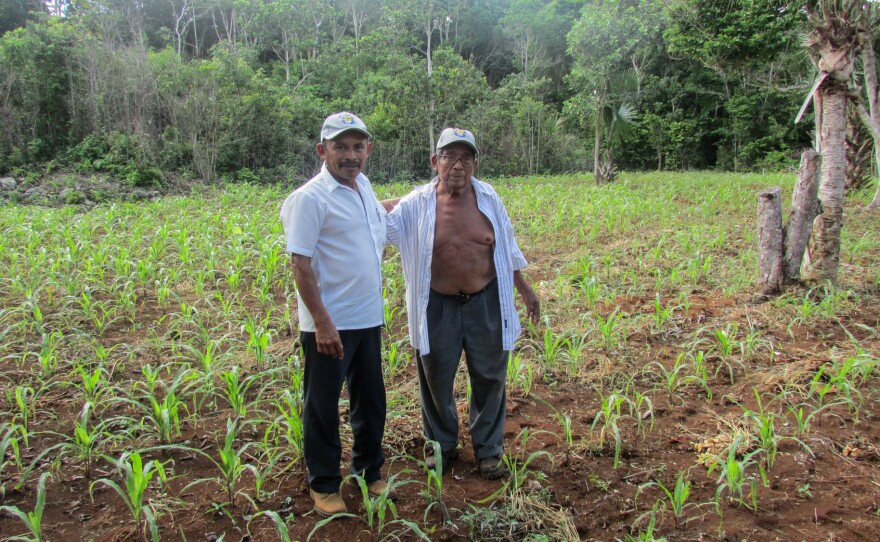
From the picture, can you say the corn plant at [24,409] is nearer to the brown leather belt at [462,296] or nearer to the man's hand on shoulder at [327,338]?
the man's hand on shoulder at [327,338]

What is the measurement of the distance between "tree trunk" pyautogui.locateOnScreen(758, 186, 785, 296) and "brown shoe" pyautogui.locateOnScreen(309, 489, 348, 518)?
437 cm

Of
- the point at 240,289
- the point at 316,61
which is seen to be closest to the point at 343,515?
the point at 240,289

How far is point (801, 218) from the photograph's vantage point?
5160 mm

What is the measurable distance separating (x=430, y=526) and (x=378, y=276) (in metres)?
1.05

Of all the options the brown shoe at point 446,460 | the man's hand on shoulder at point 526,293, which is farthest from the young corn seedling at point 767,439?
the brown shoe at point 446,460

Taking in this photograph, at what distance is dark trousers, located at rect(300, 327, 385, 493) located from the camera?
228 centimetres

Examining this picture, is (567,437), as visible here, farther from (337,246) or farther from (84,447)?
(84,447)

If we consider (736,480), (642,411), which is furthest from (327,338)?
(642,411)

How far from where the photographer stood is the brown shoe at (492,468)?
269 centimetres

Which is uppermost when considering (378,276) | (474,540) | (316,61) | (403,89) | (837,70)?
(316,61)

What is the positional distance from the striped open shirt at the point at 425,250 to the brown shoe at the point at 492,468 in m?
0.53

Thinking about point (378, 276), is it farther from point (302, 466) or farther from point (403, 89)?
point (403, 89)

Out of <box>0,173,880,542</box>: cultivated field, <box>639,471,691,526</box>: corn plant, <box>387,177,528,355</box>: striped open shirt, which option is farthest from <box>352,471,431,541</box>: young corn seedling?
<box>639,471,691,526</box>: corn plant

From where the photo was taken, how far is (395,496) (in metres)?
2.56
